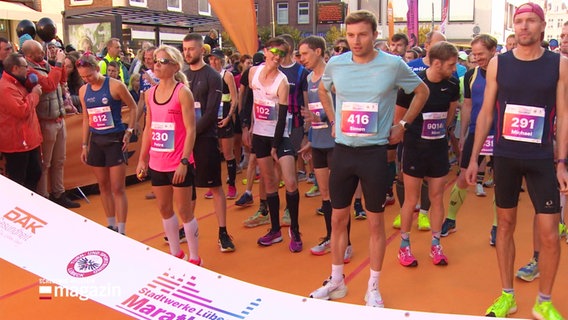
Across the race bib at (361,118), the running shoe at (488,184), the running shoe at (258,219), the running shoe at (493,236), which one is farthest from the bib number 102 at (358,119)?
A: the running shoe at (488,184)

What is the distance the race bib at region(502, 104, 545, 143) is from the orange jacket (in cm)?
486

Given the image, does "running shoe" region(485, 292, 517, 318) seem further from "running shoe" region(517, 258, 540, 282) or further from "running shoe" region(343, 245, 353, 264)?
"running shoe" region(343, 245, 353, 264)

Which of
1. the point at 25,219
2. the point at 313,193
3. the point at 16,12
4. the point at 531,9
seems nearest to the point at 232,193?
the point at 313,193

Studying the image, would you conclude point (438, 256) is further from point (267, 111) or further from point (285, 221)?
point (267, 111)

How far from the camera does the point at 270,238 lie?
16.2ft

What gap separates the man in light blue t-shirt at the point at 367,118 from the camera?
331cm

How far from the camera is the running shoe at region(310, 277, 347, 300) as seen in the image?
3656mm

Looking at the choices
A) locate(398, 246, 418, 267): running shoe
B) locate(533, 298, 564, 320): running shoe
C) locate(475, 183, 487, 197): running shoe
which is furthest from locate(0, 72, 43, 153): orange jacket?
locate(475, 183, 487, 197): running shoe

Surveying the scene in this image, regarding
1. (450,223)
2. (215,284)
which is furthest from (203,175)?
(450,223)

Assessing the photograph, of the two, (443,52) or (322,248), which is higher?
(443,52)

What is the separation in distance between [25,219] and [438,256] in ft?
11.0

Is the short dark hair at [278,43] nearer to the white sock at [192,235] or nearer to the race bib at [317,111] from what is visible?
the race bib at [317,111]

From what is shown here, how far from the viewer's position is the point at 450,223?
514 centimetres

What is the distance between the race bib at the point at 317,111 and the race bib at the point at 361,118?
1093 mm
